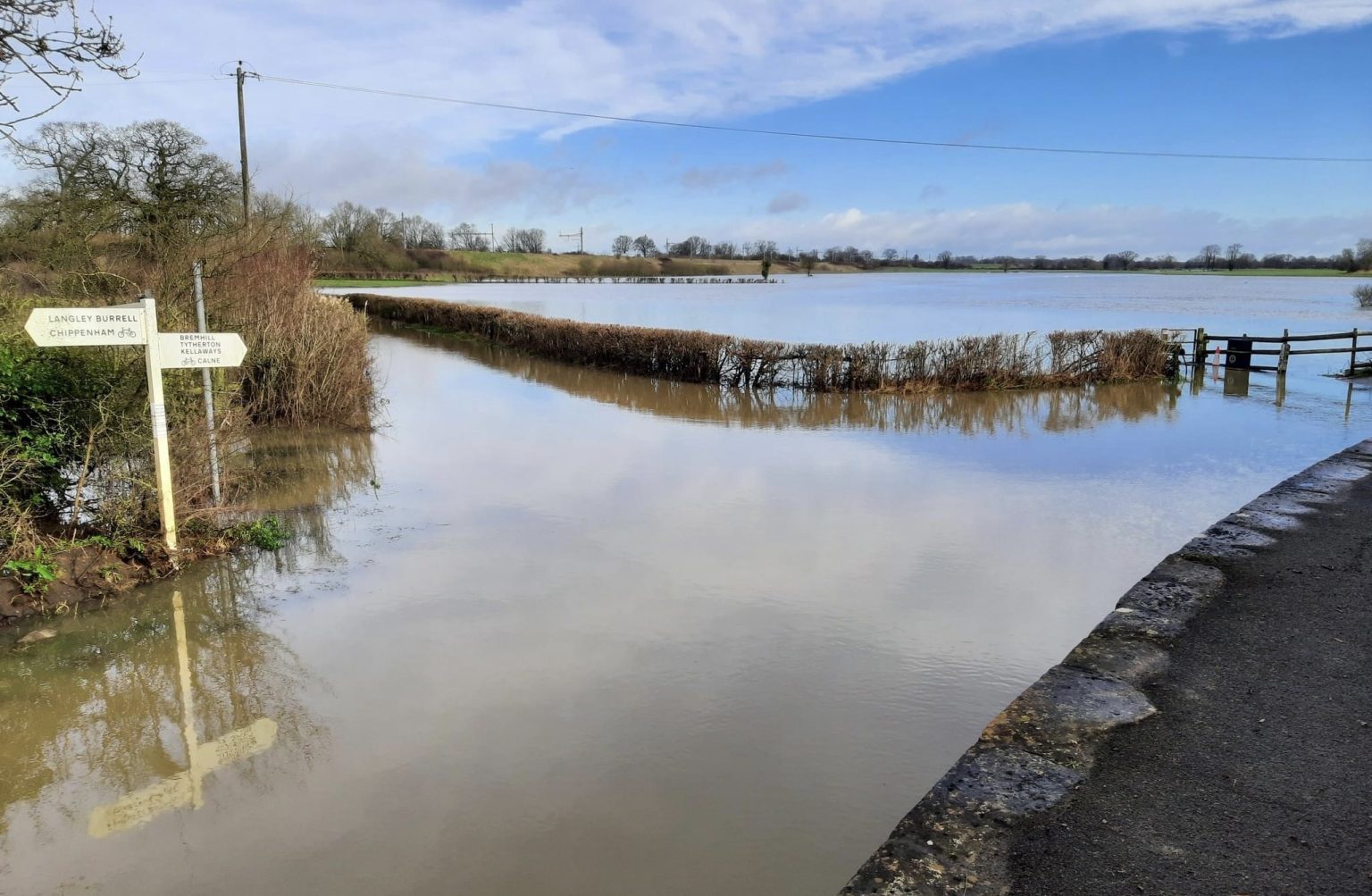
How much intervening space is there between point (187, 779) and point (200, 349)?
A: 4079 millimetres

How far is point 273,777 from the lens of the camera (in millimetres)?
4258

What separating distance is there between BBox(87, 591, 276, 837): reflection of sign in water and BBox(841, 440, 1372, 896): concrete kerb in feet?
10.3

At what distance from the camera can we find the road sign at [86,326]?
5980 millimetres

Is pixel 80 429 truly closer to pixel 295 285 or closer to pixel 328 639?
pixel 328 639

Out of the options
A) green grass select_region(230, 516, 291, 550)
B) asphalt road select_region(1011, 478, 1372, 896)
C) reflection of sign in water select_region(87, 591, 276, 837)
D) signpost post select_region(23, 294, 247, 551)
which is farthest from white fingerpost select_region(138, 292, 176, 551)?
asphalt road select_region(1011, 478, 1372, 896)

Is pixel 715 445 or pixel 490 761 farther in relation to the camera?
pixel 715 445

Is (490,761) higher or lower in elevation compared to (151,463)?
lower

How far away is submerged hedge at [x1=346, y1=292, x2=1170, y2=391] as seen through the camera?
19.4 metres

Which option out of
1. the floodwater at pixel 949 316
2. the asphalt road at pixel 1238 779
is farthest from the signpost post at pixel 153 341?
the floodwater at pixel 949 316

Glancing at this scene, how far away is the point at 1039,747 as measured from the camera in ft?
13.2

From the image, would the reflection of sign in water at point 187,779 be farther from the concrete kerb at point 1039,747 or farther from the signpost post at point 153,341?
the concrete kerb at point 1039,747

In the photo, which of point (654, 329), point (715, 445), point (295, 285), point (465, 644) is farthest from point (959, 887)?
point (654, 329)

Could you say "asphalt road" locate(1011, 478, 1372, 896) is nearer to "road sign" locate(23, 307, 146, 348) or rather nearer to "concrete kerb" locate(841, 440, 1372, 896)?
"concrete kerb" locate(841, 440, 1372, 896)

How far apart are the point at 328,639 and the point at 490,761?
206cm
